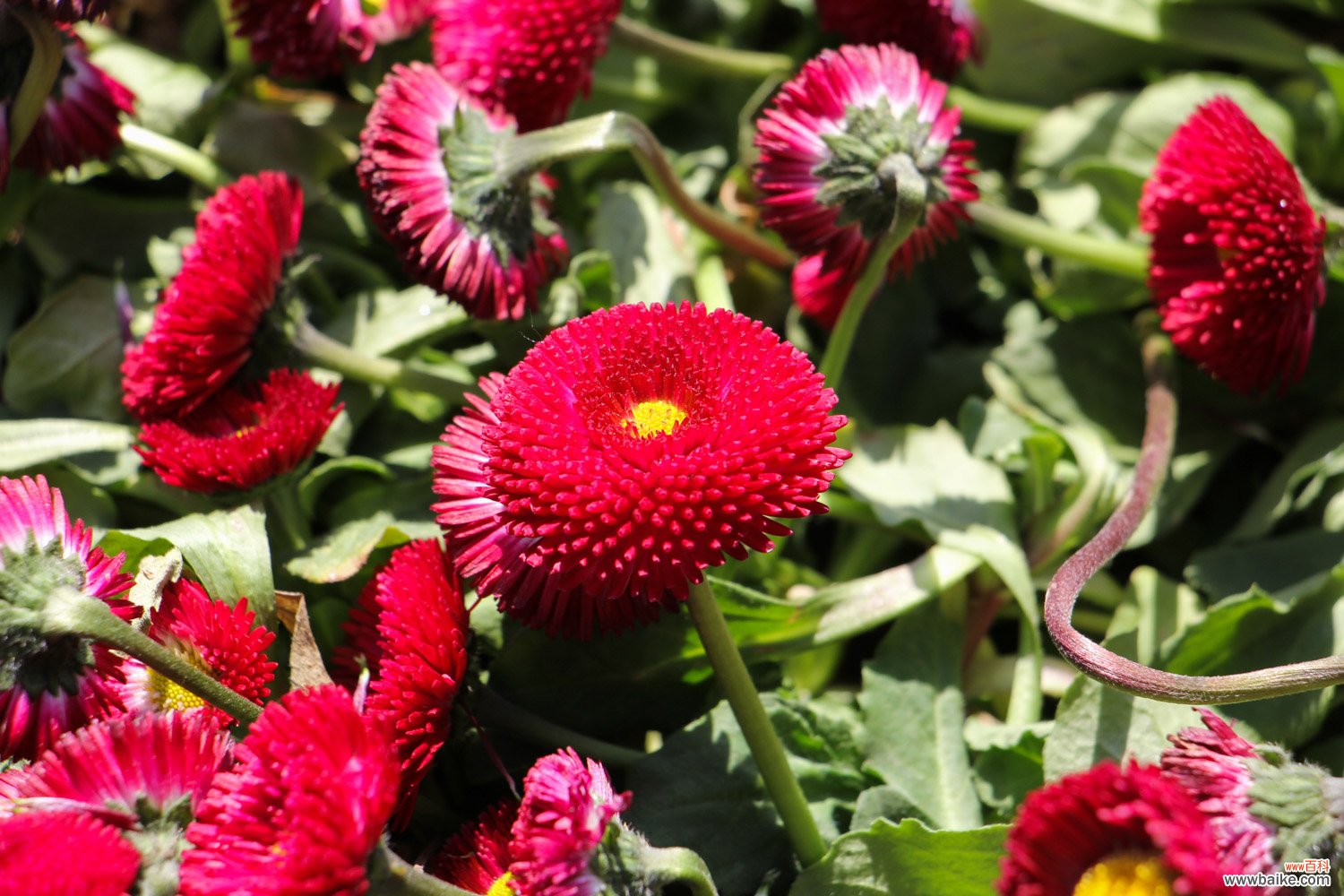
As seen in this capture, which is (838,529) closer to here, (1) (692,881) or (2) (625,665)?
(2) (625,665)

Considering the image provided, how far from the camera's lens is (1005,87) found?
4.35 feet

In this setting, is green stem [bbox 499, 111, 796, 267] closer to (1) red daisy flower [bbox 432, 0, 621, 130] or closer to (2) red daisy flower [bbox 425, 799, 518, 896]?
(1) red daisy flower [bbox 432, 0, 621, 130]

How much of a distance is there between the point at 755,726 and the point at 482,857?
20cm

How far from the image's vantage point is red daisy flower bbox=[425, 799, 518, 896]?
739 millimetres

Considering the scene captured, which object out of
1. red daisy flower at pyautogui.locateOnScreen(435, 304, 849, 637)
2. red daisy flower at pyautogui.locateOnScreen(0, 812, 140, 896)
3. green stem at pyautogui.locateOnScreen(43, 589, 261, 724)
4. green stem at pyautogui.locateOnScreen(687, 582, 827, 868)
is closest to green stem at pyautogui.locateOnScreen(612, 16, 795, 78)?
red daisy flower at pyautogui.locateOnScreen(435, 304, 849, 637)

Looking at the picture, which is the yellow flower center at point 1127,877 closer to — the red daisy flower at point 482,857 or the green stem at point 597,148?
the red daisy flower at point 482,857

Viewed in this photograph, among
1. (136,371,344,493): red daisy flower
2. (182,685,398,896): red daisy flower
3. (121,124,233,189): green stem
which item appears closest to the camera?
(182,685,398,896): red daisy flower

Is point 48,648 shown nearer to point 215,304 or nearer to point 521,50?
point 215,304

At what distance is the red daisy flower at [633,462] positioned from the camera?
2.11ft

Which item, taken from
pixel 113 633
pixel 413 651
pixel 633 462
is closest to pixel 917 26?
pixel 633 462

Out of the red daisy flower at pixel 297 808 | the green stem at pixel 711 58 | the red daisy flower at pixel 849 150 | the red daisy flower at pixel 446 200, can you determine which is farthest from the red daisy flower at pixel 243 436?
the green stem at pixel 711 58

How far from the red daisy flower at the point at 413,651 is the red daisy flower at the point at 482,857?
6cm

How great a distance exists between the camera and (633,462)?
2.14 ft

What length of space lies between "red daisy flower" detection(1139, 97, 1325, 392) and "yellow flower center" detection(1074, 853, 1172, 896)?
0.51 metres
